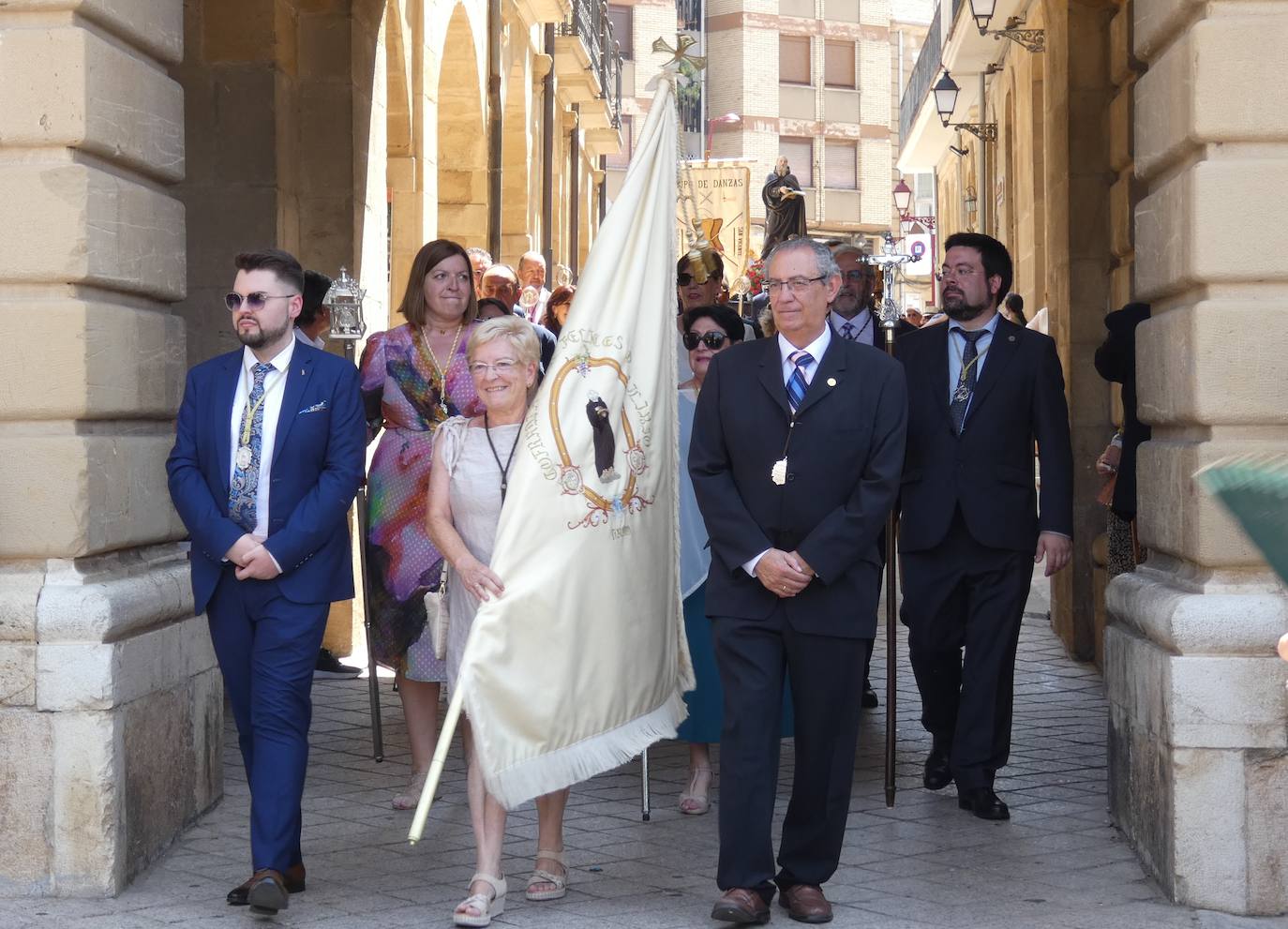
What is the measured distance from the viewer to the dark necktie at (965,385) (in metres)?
7.30

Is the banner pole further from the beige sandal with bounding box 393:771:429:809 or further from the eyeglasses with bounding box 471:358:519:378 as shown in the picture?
the beige sandal with bounding box 393:771:429:809

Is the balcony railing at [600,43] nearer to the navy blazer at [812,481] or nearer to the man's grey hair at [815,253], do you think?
the man's grey hair at [815,253]

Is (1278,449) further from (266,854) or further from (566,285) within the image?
(566,285)

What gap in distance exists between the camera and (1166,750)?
5.82 metres

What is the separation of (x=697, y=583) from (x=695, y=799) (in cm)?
83

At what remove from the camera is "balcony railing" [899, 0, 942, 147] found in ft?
101

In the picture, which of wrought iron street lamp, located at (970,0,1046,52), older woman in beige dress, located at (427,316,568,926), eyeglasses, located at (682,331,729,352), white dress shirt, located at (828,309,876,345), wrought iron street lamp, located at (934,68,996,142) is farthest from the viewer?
wrought iron street lamp, located at (934,68,996,142)

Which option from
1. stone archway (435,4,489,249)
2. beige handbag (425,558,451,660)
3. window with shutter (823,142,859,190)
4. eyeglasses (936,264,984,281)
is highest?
window with shutter (823,142,859,190)

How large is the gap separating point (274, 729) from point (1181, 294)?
125 inches

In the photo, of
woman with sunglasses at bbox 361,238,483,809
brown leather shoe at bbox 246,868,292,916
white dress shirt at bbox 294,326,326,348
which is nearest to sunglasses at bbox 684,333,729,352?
woman with sunglasses at bbox 361,238,483,809

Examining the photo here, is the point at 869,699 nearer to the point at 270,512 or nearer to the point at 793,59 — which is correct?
the point at 270,512

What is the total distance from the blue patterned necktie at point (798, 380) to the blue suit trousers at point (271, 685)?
1.62m

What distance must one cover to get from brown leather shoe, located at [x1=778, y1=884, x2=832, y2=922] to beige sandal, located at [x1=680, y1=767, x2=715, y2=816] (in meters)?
1.50

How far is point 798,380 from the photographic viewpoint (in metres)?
5.90
